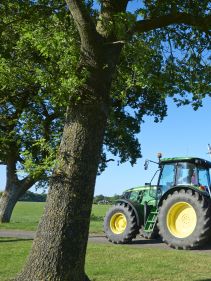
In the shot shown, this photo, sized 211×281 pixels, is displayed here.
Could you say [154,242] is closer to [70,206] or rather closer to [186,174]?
[186,174]

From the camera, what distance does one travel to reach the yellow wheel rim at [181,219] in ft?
44.2

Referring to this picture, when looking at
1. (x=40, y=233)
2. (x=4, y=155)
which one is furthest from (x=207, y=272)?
(x=4, y=155)

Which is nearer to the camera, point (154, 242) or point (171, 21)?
point (171, 21)

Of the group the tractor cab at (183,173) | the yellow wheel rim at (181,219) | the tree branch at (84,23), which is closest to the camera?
the tree branch at (84,23)

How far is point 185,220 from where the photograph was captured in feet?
45.0

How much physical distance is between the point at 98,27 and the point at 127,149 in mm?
22034

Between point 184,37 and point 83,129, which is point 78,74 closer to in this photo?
point 83,129

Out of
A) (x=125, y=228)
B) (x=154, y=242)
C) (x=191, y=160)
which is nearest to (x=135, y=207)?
(x=125, y=228)

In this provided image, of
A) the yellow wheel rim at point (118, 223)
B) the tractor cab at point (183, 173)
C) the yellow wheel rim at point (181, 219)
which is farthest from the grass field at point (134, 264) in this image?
the tractor cab at point (183, 173)

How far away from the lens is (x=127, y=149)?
28.6 metres

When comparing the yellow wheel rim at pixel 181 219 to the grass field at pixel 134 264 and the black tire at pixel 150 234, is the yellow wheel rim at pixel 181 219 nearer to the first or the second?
the black tire at pixel 150 234

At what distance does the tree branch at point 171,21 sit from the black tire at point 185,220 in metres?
6.68

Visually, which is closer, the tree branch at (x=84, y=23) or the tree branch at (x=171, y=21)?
the tree branch at (x=84, y=23)

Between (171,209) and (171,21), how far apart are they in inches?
307
